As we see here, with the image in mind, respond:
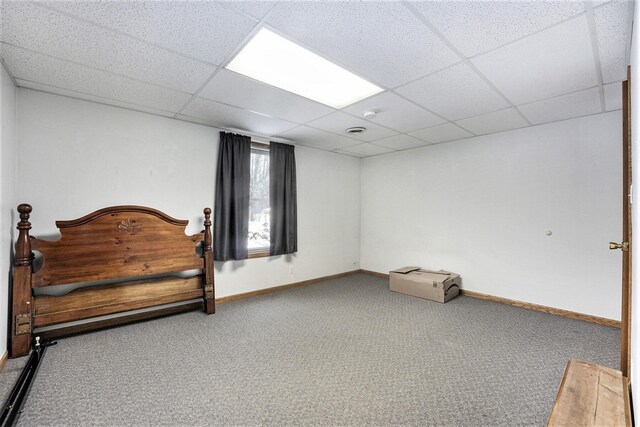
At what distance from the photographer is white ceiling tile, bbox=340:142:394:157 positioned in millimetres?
4719

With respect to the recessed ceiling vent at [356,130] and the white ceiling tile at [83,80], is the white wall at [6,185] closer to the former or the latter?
the white ceiling tile at [83,80]

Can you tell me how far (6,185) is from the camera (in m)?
2.29

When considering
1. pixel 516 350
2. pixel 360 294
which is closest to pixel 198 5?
pixel 516 350

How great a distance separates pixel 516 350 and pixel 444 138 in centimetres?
287

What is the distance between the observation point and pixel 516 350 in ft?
8.16

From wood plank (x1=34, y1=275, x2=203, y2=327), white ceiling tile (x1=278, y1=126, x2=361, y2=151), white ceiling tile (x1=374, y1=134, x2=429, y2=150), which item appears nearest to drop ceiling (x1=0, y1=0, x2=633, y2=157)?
white ceiling tile (x1=278, y1=126, x2=361, y2=151)

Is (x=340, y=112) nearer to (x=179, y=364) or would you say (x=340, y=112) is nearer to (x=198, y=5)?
(x=198, y=5)

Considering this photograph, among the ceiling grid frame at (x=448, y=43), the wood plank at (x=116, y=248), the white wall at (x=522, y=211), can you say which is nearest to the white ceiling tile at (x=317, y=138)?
the white wall at (x=522, y=211)

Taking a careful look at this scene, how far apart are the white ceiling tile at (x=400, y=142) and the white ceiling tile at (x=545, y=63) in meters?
1.57

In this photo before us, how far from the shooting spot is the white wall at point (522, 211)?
3.15 meters

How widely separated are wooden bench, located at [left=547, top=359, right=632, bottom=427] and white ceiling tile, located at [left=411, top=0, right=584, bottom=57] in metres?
2.01

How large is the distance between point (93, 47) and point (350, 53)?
178 centimetres

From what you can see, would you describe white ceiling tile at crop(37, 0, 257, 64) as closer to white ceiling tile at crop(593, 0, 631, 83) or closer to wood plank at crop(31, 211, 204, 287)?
wood plank at crop(31, 211, 204, 287)

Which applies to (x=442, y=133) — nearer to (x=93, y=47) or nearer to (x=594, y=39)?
(x=594, y=39)
